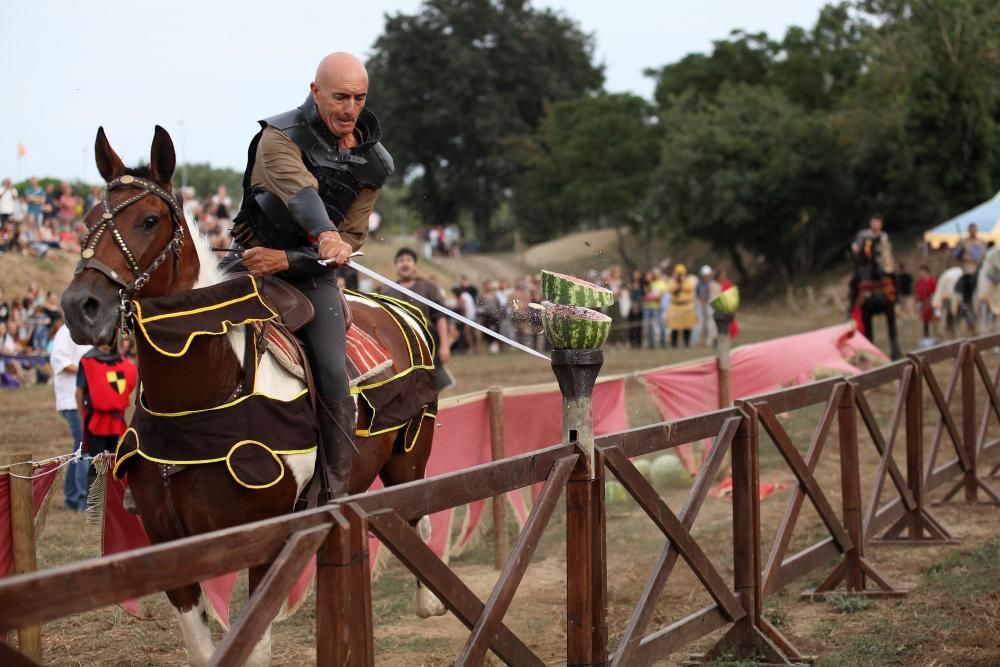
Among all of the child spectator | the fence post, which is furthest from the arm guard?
the child spectator

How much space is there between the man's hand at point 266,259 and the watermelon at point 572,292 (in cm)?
124

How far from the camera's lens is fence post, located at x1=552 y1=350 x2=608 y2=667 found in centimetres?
457

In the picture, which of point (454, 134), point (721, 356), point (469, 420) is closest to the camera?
point (469, 420)

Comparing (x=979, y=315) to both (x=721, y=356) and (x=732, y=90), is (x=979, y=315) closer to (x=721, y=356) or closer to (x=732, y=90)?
(x=721, y=356)

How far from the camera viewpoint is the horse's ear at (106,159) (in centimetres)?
457

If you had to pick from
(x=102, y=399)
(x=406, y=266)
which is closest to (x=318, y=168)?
(x=406, y=266)

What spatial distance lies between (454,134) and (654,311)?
36514 mm

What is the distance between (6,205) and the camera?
7988 mm

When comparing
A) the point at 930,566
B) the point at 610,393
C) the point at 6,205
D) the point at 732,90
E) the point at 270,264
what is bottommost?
the point at 930,566

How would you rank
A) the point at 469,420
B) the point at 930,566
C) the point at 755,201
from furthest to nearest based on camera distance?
the point at 755,201, the point at 469,420, the point at 930,566

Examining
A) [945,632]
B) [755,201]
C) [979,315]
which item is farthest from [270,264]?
[755,201]

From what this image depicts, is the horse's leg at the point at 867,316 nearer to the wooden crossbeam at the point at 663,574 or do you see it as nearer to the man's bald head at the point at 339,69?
the wooden crossbeam at the point at 663,574

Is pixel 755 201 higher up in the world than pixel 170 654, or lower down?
higher up

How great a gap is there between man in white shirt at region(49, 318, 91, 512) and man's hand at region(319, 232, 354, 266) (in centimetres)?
618
